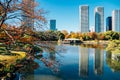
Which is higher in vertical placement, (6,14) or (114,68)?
(6,14)

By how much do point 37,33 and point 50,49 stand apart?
3.08 ft

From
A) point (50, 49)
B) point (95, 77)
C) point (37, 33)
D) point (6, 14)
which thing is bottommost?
point (95, 77)

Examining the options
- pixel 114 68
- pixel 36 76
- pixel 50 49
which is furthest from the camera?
pixel 114 68

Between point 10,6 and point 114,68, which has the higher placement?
point 10,6

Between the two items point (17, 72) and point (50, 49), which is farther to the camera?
point (17, 72)

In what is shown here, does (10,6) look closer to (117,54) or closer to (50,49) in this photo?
(50,49)

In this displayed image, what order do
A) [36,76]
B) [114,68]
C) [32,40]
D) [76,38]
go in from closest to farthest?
[32,40], [36,76], [114,68], [76,38]

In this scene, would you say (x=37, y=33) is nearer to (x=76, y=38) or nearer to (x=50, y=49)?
(x=50, y=49)

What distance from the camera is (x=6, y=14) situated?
29.5 feet

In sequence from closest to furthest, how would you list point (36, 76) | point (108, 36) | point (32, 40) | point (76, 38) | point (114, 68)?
point (32, 40)
point (36, 76)
point (114, 68)
point (108, 36)
point (76, 38)

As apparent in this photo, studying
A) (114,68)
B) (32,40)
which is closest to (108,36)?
(114,68)

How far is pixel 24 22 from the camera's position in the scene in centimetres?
898

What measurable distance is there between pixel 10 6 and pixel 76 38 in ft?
371

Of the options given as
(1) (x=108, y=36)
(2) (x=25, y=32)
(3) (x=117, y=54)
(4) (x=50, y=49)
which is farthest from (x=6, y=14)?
A: (1) (x=108, y=36)
